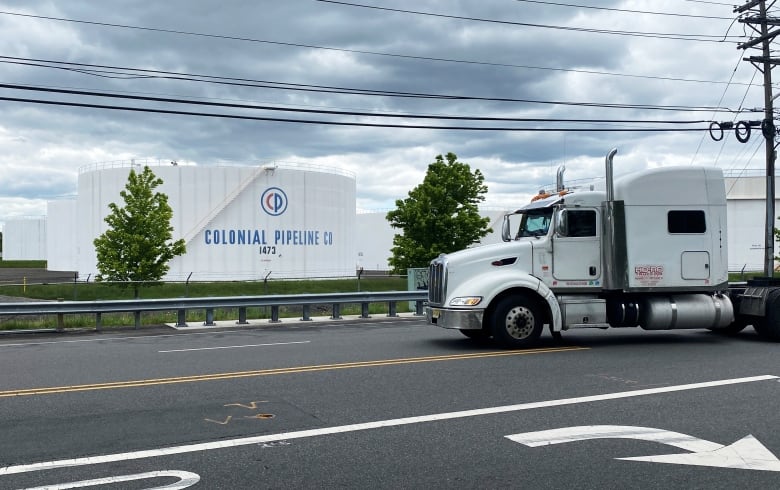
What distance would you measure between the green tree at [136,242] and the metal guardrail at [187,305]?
16.1m

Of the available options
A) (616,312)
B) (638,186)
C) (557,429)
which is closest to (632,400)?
(557,429)

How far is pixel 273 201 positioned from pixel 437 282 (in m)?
44.8

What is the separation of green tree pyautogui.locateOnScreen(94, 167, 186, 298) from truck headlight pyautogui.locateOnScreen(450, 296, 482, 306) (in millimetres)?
25672

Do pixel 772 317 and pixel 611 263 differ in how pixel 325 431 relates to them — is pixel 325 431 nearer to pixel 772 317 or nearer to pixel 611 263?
pixel 611 263

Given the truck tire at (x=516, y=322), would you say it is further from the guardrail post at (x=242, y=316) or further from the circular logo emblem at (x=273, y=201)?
the circular logo emblem at (x=273, y=201)

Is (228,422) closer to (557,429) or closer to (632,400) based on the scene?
(557,429)

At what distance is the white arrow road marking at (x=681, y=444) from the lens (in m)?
5.70

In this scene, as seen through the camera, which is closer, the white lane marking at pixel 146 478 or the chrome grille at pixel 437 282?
the white lane marking at pixel 146 478

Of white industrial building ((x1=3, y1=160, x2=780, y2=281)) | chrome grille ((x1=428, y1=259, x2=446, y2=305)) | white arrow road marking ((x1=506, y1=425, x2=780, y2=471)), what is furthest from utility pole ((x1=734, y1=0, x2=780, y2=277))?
white industrial building ((x1=3, y1=160, x2=780, y2=281))

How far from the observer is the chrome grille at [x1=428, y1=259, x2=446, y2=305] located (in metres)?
12.8

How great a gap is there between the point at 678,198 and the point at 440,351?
5.38m

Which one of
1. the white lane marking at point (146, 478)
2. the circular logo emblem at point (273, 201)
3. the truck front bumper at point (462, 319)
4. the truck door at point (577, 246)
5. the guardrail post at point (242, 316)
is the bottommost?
the white lane marking at point (146, 478)

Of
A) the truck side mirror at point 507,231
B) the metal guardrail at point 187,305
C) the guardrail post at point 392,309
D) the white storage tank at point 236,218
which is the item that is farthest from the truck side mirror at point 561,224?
the white storage tank at point 236,218

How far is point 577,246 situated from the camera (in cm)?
1305
